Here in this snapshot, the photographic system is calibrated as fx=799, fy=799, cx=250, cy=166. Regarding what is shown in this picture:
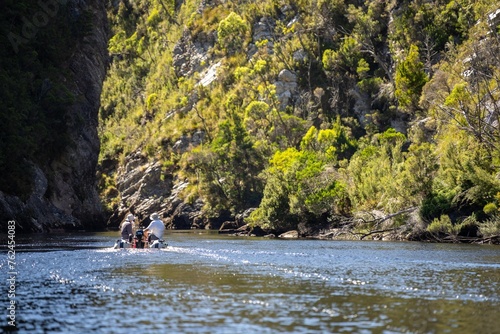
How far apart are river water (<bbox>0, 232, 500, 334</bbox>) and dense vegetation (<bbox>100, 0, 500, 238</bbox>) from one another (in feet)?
91.9

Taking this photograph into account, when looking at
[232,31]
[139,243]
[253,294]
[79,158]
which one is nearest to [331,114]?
[232,31]

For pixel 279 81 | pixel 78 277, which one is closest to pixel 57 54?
pixel 279 81

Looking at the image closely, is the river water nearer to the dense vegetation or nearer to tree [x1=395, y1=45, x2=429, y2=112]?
the dense vegetation

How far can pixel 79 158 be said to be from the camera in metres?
119

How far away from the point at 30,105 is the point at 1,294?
221 ft

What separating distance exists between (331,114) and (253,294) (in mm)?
115289

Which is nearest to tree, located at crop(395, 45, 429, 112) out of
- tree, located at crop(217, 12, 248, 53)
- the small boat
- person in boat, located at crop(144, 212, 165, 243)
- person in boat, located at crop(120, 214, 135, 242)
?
tree, located at crop(217, 12, 248, 53)

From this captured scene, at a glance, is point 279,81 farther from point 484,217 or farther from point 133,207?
point 484,217

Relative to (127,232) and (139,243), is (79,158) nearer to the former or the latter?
(127,232)

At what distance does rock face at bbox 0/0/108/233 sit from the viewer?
96.7 meters

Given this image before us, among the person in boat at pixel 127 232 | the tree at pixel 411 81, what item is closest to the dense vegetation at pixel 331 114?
the tree at pixel 411 81

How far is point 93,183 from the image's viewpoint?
125312 millimetres

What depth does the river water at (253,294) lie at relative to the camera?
76.3ft

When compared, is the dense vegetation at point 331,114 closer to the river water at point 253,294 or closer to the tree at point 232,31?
the tree at point 232,31
